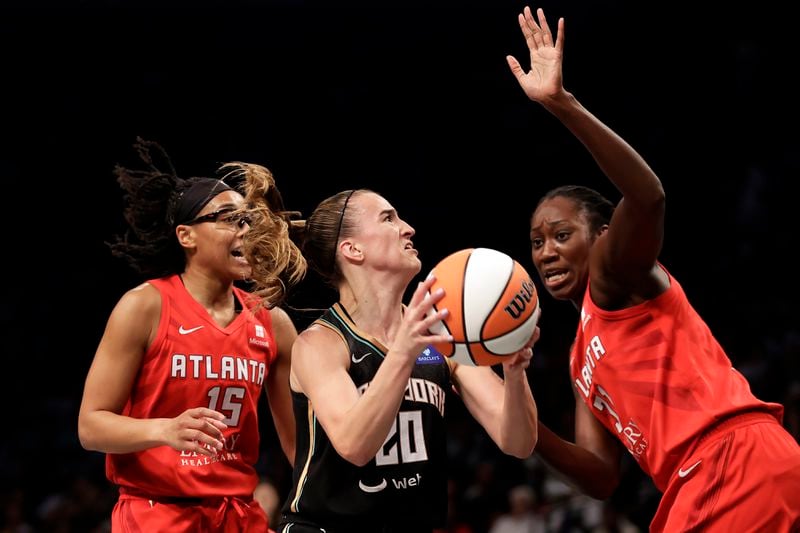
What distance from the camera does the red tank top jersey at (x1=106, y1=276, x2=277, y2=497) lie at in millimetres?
3932

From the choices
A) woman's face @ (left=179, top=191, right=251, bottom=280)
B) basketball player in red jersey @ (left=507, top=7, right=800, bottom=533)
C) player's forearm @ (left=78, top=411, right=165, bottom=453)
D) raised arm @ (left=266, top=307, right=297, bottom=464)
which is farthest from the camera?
raised arm @ (left=266, top=307, right=297, bottom=464)

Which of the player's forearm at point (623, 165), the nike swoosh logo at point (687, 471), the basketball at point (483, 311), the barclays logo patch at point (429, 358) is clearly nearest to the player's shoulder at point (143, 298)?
the barclays logo patch at point (429, 358)

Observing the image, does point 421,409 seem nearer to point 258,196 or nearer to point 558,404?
point 258,196

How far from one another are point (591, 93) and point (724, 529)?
9123 mm

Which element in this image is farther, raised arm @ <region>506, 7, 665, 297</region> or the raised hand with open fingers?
the raised hand with open fingers

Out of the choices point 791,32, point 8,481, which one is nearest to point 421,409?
point 8,481

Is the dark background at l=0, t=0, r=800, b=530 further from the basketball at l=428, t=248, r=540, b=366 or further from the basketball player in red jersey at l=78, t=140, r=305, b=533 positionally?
the basketball at l=428, t=248, r=540, b=366

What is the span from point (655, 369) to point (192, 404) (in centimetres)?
187

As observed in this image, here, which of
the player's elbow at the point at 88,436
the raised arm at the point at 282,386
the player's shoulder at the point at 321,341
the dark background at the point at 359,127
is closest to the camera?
the player's shoulder at the point at 321,341

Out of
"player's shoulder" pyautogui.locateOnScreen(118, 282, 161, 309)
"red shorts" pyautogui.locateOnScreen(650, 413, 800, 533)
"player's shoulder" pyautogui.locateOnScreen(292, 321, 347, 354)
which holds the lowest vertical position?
"red shorts" pyautogui.locateOnScreen(650, 413, 800, 533)

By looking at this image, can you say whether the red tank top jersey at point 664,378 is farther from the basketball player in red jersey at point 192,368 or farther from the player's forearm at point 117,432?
the player's forearm at point 117,432

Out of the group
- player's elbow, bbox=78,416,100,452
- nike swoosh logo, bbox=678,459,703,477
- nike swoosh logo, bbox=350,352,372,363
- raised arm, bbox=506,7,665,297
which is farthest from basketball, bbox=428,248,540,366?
player's elbow, bbox=78,416,100,452

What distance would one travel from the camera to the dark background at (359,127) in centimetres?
1049

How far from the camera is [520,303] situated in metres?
3.15
